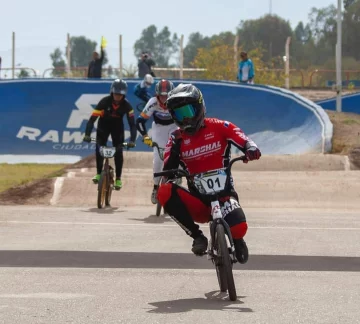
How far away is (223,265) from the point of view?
9.00 m

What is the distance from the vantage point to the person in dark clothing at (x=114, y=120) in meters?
17.7

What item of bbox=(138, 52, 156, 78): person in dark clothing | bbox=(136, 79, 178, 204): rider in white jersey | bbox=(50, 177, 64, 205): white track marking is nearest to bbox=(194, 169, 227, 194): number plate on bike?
bbox=(136, 79, 178, 204): rider in white jersey

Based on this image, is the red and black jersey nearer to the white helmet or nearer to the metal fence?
the white helmet

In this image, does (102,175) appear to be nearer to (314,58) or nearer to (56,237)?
(56,237)

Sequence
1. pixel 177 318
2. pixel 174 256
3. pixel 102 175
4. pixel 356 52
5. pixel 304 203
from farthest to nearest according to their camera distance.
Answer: pixel 356 52
pixel 304 203
pixel 102 175
pixel 174 256
pixel 177 318

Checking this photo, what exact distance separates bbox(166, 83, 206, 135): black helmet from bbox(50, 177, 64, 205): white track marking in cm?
927

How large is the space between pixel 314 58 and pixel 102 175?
→ 39.8 m

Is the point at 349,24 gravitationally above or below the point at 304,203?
above

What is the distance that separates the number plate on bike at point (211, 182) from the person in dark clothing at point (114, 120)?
26.7 feet

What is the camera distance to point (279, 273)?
10383 millimetres

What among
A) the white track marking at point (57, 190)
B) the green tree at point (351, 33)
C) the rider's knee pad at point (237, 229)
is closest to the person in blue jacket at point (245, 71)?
the white track marking at point (57, 190)

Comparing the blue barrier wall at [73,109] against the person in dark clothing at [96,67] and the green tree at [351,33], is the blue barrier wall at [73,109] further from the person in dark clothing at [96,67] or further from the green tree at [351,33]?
the green tree at [351,33]

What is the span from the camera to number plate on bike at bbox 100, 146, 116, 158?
17.6 m

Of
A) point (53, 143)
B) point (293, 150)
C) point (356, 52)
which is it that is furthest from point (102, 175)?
point (356, 52)
